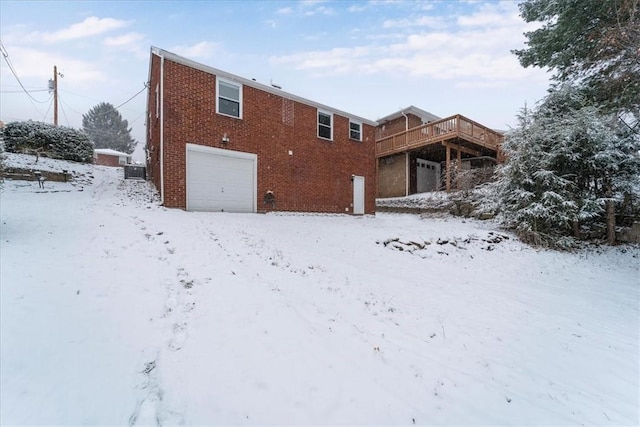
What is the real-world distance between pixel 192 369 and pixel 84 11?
48.3 ft

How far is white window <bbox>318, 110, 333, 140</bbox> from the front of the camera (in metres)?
13.4

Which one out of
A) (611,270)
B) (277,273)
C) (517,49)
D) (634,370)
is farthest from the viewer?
(517,49)

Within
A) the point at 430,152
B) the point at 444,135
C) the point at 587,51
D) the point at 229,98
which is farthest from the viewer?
the point at 430,152

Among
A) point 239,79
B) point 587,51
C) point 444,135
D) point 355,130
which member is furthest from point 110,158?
point 587,51

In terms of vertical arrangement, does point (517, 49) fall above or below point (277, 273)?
above

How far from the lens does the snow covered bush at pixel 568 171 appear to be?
9.13 m

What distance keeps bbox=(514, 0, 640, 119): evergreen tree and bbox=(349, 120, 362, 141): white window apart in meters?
7.21

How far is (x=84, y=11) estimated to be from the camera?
428 inches

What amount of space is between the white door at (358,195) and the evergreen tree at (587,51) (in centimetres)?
829

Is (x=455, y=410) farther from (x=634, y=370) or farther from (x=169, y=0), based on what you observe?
(x=169, y=0)

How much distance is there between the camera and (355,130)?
14.9m

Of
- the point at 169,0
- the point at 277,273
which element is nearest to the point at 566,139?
the point at 277,273

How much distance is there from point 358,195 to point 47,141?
14.8m

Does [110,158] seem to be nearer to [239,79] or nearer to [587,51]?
[239,79]
